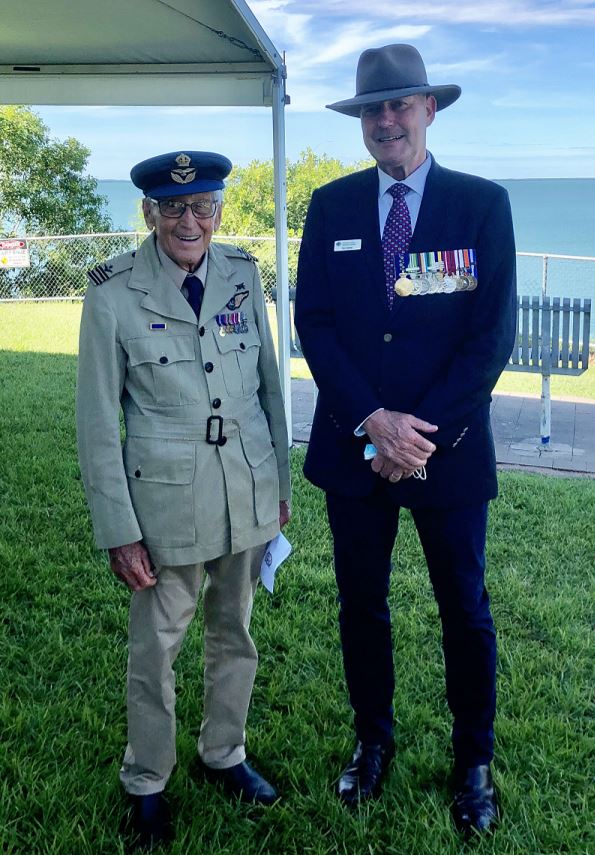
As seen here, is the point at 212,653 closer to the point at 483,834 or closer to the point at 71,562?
the point at 483,834

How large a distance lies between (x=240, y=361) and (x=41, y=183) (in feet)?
69.9

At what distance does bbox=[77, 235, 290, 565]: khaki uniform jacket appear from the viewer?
2.43 m

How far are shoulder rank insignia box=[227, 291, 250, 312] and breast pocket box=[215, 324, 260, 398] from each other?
0.08 m

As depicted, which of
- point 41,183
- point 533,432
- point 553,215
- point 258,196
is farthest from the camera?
point 553,215

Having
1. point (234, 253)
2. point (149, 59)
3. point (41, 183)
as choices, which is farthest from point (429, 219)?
point (41, 183)

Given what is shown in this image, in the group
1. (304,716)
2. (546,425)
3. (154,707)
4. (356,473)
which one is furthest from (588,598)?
(546,425)

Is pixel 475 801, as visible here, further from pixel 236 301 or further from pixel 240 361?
pixel 236 301

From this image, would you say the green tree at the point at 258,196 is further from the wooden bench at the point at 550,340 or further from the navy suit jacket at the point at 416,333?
the navy suit jacket at the point at 416,333

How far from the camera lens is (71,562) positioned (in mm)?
4574

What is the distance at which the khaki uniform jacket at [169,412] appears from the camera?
2428mm

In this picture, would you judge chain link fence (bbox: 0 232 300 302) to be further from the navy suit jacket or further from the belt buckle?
the belt buckle

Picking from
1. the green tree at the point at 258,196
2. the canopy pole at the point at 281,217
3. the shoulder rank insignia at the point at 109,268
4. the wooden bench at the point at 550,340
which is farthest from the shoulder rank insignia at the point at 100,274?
the green tree at the point at 258,196

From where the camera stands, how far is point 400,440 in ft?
8.18

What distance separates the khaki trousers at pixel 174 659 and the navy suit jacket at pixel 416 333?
1.49ft
